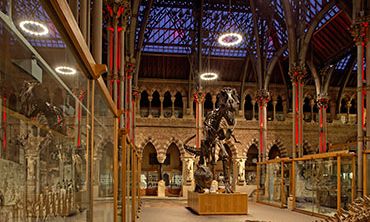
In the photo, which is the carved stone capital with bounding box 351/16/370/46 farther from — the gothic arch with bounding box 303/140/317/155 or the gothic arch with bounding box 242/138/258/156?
the gothic arch with bounding box 303/140/317/155

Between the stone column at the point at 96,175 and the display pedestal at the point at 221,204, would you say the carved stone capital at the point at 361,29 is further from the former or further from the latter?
the stone column at the point at 96,175

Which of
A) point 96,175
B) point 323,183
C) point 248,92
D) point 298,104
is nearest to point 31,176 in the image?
point 96,175

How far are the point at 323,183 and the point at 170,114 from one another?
1957 centimetres

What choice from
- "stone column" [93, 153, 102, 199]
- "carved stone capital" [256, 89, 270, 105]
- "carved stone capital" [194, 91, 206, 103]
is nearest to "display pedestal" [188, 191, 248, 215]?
"stone column" [93, 153, 102, 199]

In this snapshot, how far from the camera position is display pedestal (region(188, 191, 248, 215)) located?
12.7 meters

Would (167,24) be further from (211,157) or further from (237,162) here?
(211,157)

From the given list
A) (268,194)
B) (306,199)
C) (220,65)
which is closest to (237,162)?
(220,65)

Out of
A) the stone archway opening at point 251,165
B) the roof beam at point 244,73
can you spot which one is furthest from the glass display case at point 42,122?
the stone archway opening at point 251,165

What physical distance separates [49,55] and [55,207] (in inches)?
23.7

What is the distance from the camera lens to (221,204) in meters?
12.7

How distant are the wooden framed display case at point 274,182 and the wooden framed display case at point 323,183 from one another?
1.01 m

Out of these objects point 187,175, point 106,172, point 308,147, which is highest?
point 106,172

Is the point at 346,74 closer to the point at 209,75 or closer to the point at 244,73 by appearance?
the point at 244,73

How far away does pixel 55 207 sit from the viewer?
62.3 inches
